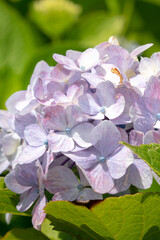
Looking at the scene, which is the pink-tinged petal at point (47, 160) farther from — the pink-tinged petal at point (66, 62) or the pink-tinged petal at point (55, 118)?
the pink-tinged petal at point (66, 62)

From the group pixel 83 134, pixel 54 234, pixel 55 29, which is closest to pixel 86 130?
pixel 83 134

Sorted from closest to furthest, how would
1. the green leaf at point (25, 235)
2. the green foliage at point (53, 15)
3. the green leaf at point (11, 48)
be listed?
1. the green leaf at point (25, 235)
2. the green leaf at point (11, 48)
3. the green foliage at point (53, 15)

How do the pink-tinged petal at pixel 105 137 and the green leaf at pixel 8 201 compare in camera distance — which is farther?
the green leaf at pixel 8 201

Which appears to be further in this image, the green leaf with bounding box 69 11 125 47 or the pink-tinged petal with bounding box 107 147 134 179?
the green leaf with bounding box 69 11 125 47

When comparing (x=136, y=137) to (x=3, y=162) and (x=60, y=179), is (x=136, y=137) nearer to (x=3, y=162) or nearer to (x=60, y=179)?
(x=60, y=179)

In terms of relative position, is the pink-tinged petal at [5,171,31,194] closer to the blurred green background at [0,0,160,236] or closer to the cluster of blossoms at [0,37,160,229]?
the cluster of blossoms at [0,37,160,229]

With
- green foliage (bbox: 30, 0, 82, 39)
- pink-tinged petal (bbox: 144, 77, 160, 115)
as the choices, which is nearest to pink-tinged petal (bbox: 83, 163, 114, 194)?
pink-tinged petal (bbox: 144, 77, 160, 115)

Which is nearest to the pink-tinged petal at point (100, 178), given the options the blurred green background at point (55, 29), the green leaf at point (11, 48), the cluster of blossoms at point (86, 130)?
the cluster of blossoms at point (86, 130)
